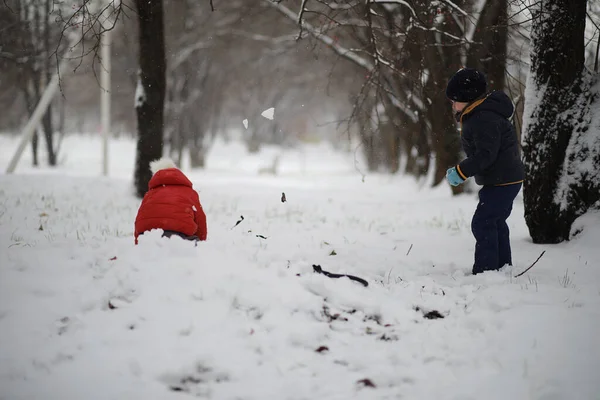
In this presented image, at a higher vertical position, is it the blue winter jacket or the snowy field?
the blue winter jacket

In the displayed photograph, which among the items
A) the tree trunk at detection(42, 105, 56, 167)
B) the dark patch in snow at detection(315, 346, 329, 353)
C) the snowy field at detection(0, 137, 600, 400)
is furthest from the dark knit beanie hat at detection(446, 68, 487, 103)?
the tree trunk at detection(42, 105, 56, 167)

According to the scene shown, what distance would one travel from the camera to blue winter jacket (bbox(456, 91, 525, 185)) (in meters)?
3.85

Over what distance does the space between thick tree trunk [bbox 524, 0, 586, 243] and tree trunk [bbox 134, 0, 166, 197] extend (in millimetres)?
6802

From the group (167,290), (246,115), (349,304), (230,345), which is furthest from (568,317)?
(246,115)

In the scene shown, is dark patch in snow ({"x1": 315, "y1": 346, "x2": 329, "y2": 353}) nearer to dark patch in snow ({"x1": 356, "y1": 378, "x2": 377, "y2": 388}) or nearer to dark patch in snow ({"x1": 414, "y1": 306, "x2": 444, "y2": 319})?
dark patch in snow ({"x1": 356, "y1": 378, "x2": 377, "y2": 388})

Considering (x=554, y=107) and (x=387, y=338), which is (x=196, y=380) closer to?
(x=387, y=338)

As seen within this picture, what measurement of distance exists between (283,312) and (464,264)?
92.2 inches

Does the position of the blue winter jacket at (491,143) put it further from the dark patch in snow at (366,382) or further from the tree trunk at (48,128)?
the tree trunk at (48,128)

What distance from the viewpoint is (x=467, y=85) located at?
157 inches

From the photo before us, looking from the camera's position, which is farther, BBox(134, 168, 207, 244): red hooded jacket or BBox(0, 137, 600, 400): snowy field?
BBox(134, 168, 207, 244): red hooded jacket

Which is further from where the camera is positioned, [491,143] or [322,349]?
[491,143]

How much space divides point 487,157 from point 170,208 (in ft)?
9.53

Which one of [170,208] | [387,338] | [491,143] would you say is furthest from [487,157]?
[170,208]

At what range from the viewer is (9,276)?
131 inches
